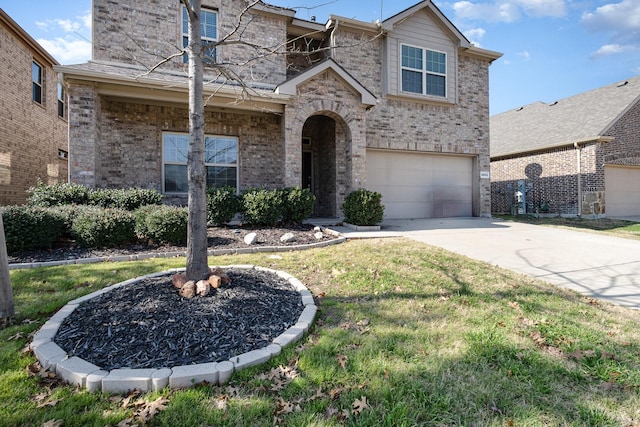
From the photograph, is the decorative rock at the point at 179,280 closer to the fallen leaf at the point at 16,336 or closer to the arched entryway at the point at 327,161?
the fallen leaf at the point at 16,336

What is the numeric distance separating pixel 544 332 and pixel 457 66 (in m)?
12.5

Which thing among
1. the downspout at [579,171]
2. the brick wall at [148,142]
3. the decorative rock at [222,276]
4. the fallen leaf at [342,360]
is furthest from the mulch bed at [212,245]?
the downspout at [579,171]

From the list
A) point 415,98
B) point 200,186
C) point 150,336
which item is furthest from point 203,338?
point 415,98

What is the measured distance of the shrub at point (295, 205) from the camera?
8281 mm

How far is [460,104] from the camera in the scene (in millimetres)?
12828

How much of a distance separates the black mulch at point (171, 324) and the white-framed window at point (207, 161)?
6.96 m

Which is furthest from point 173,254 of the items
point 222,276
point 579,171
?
point 579,171

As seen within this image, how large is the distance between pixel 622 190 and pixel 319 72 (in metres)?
15.5

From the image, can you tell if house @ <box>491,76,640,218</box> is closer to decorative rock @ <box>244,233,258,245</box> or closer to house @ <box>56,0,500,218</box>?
house @ <box>56,0,500,218</box>

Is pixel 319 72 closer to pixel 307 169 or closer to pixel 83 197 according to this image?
pixel 307 169

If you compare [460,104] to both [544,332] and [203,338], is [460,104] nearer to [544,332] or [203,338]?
[544,332]

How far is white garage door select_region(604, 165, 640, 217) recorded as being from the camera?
14336 millimetres

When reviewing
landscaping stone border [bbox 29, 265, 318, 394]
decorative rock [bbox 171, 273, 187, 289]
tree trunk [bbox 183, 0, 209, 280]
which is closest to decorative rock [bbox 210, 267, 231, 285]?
tree trunk [bbox 183, 0, 209, 280]

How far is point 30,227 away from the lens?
5531 millimetres
